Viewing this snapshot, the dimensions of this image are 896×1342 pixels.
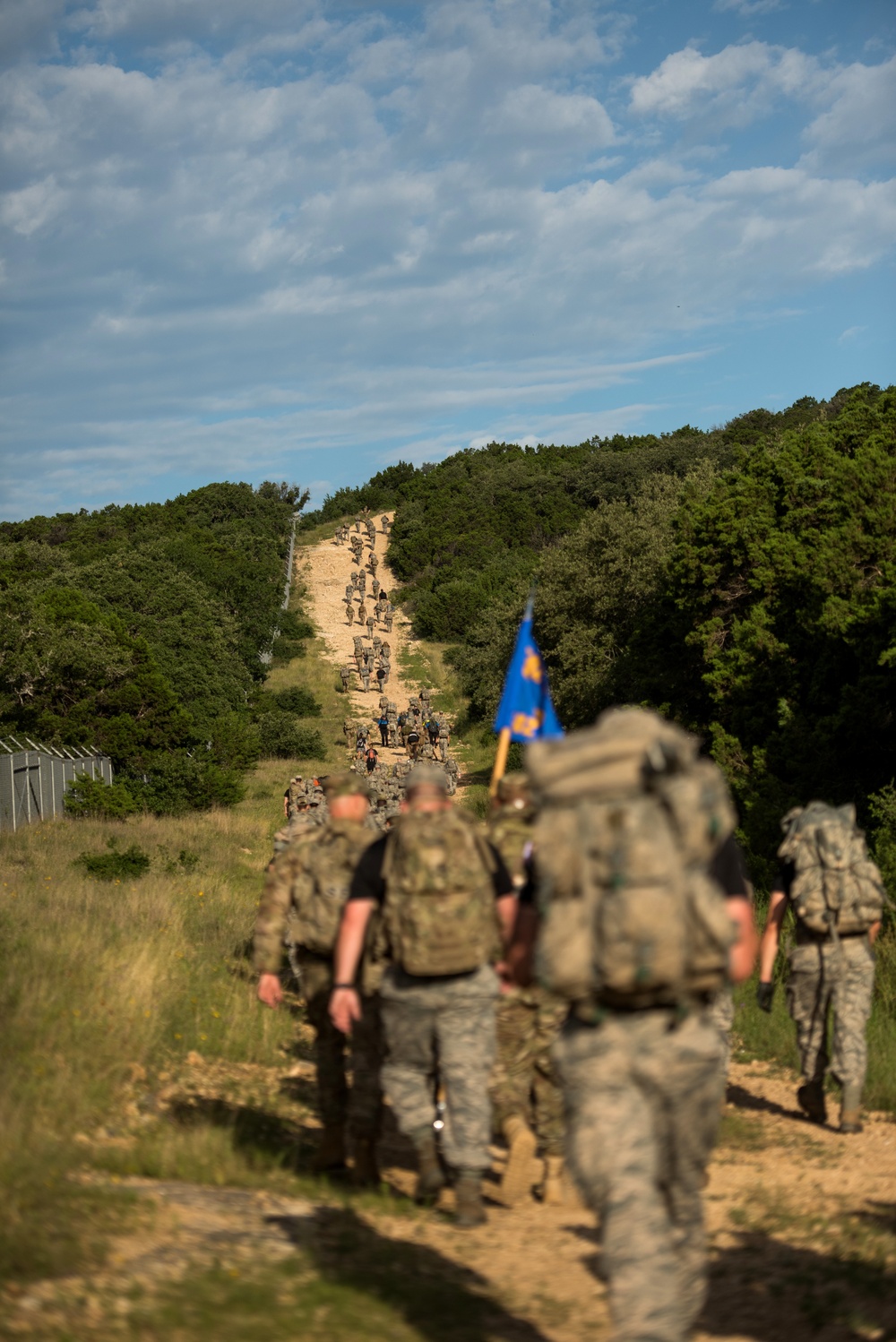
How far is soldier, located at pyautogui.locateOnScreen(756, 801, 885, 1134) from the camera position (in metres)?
7.75

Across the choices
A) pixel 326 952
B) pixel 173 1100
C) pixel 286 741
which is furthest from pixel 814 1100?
pixel 286 741

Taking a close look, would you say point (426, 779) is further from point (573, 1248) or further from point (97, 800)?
point (97, 800)

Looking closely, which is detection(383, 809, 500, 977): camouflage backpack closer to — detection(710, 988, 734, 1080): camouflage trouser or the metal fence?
detection(710, 988, 734, 1080): camouflage trouser

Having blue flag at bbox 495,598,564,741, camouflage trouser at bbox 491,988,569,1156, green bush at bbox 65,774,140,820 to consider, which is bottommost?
camouflage trouser at bbox 491,988,569,1156

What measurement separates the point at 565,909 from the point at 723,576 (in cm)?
2543

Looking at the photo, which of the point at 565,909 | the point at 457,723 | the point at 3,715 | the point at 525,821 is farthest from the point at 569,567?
the point at 565,909

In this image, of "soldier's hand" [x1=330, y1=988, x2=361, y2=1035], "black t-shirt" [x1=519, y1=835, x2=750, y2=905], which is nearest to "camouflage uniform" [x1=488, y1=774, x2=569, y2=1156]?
"soldier's hand" [x1=330, y1=988, x2=361, y2=1035]

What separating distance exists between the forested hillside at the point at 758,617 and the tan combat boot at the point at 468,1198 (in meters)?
11.0

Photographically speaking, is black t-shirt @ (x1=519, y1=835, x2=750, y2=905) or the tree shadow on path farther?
the tree shadow on path

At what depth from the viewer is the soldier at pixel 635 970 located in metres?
3.79

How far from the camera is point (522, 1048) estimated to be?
22.5 feet

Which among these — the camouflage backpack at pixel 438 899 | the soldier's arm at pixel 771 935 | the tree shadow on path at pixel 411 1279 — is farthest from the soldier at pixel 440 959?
the soldier's arm at pixel 771 935

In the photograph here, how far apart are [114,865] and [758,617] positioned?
13145mm

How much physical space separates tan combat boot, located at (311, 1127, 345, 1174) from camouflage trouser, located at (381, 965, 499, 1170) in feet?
3.16
